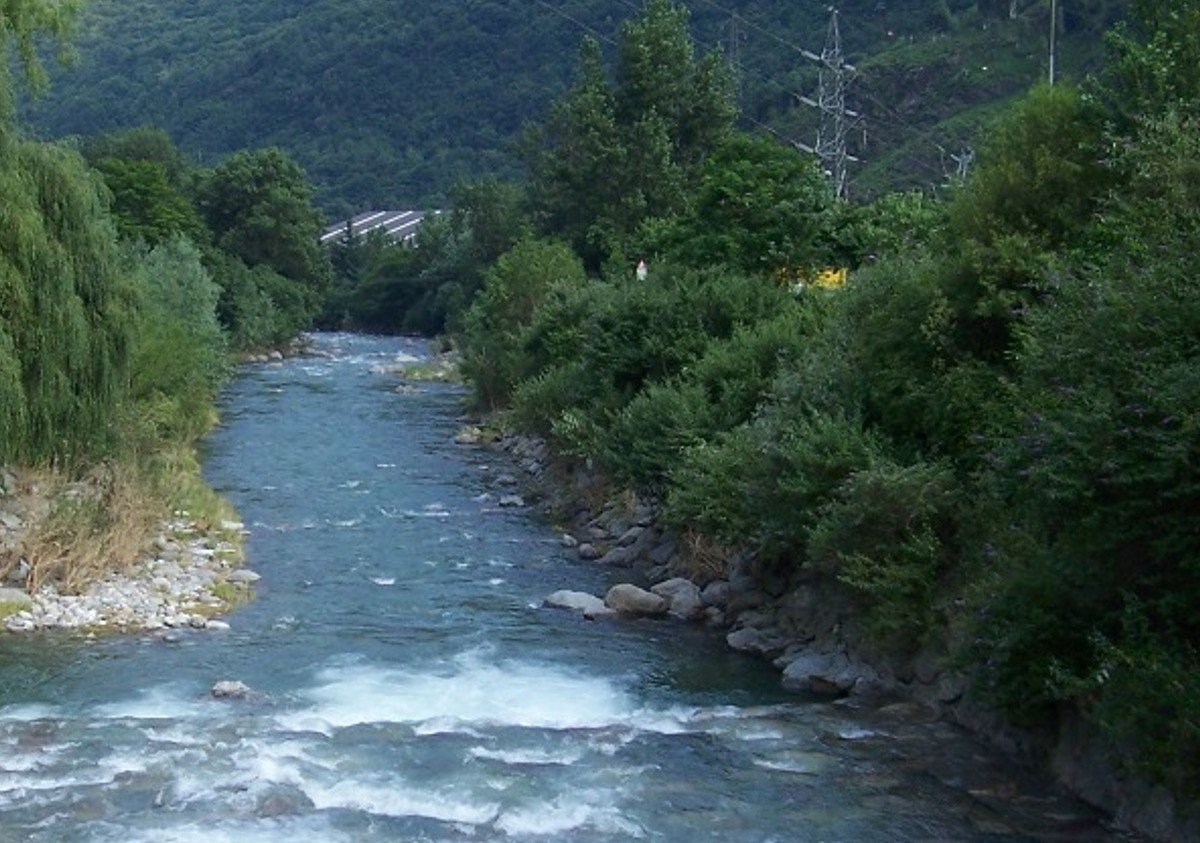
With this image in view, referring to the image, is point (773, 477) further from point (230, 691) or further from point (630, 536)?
point (230, 691)

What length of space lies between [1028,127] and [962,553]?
7.34m

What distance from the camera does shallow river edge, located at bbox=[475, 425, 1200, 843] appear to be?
48.5 ft

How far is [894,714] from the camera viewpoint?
59.1ft

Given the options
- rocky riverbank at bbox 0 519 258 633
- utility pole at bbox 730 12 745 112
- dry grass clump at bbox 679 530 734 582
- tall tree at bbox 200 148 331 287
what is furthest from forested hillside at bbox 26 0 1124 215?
rocky riverbank at bbox 0 519 258 633

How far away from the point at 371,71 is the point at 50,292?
461ft

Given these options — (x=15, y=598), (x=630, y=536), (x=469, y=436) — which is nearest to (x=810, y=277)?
(x=630, y=536)

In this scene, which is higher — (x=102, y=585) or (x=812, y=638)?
(x=812, y=638)

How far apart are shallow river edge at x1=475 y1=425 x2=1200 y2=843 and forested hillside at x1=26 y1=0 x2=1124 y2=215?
6745cm

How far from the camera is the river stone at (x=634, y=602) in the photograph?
22.8 m

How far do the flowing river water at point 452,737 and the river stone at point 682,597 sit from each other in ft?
2.07

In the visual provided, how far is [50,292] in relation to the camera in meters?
22.3

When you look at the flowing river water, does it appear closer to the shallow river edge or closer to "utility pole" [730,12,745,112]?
the shallow river edge

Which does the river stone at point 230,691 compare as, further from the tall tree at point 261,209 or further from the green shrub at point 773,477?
the tall tree at point 261,209

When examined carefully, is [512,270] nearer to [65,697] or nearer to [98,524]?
[98,524]
